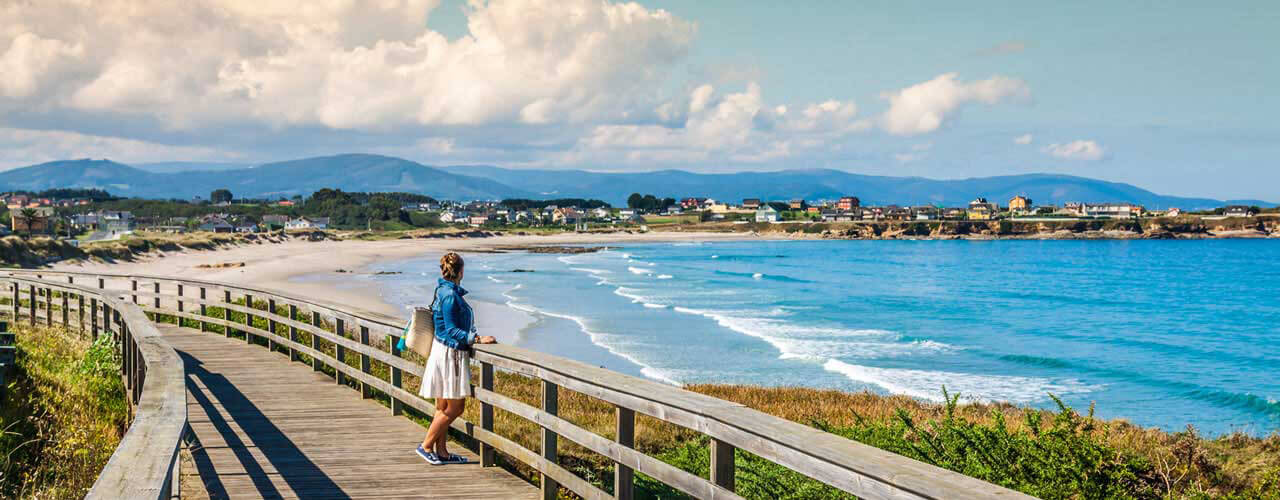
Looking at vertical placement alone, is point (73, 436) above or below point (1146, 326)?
above

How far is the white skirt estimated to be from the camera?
695 centimetres

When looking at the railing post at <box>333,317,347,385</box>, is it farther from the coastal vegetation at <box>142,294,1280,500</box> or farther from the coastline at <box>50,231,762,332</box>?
the coastline at <box>50,231,762,332</box>

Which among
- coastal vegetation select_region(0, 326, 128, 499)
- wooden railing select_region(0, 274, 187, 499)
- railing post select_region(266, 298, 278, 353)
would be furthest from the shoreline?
wooden railing select_region(0, 274, 187, 499)

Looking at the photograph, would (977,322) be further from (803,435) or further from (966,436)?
(803,435)

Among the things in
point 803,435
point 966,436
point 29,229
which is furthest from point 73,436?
point 29,229

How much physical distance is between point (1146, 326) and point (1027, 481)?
36944 mm

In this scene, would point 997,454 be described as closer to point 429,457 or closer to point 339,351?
point 429,457

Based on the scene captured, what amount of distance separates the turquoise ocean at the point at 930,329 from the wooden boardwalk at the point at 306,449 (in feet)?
27.5

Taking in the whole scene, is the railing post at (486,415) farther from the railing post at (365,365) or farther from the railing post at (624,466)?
the railing post at (365,365)

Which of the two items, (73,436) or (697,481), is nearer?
(697,481)

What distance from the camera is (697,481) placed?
441 centimetres

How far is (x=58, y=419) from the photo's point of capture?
875cm

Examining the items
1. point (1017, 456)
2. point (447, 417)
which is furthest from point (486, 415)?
point (1017, 456)

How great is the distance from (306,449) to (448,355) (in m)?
1.56
